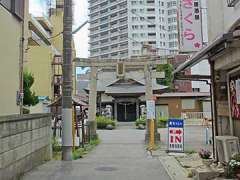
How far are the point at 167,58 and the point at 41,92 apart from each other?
23.0 meters

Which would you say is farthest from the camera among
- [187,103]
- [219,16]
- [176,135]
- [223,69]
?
[187,103]

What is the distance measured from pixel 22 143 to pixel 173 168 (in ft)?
14.9

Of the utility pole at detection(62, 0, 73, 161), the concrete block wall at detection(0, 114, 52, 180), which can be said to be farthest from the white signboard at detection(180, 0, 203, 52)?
the concrete block wall at detection(0, 114, 52, 180)

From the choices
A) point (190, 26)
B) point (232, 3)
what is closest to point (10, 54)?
point (190, 26)

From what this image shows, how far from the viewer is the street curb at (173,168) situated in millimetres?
9231

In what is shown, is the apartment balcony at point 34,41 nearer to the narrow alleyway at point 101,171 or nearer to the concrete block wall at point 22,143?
the concrete block wall at point 22,143

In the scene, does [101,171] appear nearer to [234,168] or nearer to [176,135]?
[234,168]

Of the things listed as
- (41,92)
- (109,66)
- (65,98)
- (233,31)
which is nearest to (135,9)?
(41,92)

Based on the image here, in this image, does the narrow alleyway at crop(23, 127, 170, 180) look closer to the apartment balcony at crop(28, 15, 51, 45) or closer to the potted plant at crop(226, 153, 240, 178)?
the potted plant at crop(226, 153, 240, 178)

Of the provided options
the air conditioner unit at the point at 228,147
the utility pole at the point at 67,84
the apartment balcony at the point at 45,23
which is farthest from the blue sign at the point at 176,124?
the apartment balcony at the point at 45,23

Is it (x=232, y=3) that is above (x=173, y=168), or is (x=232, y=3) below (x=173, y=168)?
above

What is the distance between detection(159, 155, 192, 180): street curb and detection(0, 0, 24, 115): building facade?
5.80 m

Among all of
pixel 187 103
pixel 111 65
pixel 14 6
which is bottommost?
pixel 187 103

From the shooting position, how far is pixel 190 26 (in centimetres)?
1036
